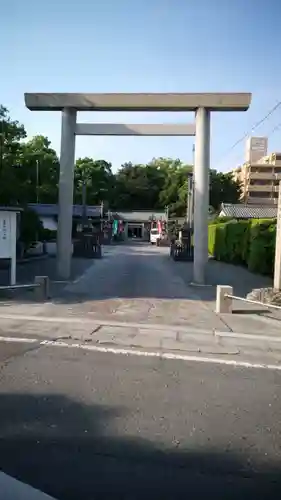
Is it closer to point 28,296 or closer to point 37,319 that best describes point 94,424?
point 37,319

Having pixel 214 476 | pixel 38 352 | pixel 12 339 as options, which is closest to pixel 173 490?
pixel 214 476

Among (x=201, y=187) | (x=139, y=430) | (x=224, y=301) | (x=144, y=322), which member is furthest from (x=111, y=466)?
(x=201, y=187)

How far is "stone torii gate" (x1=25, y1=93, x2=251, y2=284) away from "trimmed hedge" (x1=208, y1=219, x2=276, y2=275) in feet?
8.95

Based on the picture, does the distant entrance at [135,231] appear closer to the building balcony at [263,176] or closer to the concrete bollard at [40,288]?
the building balcony at [263,176]

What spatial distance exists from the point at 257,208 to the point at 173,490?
41501mm

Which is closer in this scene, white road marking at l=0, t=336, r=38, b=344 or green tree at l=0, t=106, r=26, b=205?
white road marking at l=0, t=336, r=38, b=344

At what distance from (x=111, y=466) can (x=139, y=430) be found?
0.71 metres

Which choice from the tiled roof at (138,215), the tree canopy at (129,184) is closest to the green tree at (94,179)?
A: the tree canopy at (129,184)

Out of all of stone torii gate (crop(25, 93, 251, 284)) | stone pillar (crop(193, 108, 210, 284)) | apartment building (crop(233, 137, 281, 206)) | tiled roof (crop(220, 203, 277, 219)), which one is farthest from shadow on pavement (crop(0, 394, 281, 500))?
apartment building (crop(233, 137, 281, 206))

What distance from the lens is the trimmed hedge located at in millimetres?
17969

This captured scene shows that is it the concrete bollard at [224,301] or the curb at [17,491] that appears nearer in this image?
the curb at [17,491]

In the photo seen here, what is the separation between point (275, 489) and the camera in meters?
3.24

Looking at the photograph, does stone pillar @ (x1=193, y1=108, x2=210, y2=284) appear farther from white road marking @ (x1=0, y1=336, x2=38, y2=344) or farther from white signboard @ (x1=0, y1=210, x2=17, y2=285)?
white road marking @ (x1=0, y1=336, x2=38, y2=344)

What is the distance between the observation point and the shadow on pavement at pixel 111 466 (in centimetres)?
316
